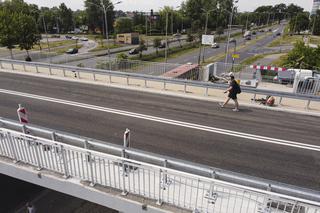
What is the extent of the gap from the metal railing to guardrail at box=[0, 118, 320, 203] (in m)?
0.17

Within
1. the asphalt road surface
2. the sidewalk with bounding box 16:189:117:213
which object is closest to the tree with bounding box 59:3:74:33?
the asphalt road surface

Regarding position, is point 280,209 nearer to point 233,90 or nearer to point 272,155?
point 272,155

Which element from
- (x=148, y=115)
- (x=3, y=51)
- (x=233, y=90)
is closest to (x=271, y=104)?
(x=233, y=90)

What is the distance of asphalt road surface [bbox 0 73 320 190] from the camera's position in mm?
6895

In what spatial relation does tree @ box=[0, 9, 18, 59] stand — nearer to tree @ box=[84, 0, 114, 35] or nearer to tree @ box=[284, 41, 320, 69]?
tree @ box=[284, 41, 320, 69]

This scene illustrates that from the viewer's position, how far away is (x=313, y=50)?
27484mm

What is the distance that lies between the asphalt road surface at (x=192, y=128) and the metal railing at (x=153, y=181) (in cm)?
173

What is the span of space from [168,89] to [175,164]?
9.55 meters

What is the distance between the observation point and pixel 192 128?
916 cm

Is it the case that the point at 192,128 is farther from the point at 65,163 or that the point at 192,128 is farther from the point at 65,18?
the point at 65,18

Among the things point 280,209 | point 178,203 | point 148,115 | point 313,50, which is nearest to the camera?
point 280,209

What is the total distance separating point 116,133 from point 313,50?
28215mm

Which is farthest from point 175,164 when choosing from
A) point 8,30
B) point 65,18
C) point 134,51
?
point 65,18

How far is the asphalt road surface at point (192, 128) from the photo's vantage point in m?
6.89
